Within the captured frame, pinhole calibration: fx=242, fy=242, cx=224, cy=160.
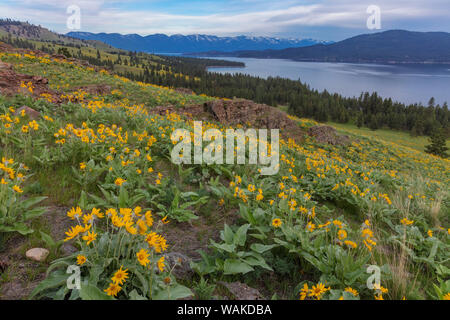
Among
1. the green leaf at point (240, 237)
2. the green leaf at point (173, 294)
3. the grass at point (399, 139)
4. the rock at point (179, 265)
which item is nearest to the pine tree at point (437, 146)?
the grass at point (399, 139)

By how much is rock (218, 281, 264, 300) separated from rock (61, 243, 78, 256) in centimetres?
149

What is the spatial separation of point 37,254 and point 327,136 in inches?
823

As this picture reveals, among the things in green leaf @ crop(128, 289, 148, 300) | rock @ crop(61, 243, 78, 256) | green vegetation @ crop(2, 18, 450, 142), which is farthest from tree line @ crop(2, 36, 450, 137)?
rock @ crop(61, 243, 78, 256)

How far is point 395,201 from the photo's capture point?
5.67 metres

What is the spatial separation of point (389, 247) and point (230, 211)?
8.58ft

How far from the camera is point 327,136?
20.2 m

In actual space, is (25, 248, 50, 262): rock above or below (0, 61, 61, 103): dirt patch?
below

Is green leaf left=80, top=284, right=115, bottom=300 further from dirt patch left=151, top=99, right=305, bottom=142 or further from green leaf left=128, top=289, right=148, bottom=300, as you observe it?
dirt patch left=151, top=99, right=305, bottom=142

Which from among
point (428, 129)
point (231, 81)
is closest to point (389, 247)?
point (428, 129)

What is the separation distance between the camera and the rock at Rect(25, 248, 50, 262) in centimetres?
220

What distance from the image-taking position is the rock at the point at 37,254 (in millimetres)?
2201

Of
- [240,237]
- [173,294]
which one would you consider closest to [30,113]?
[240,237]

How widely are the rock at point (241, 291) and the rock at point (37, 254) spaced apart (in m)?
1.66
